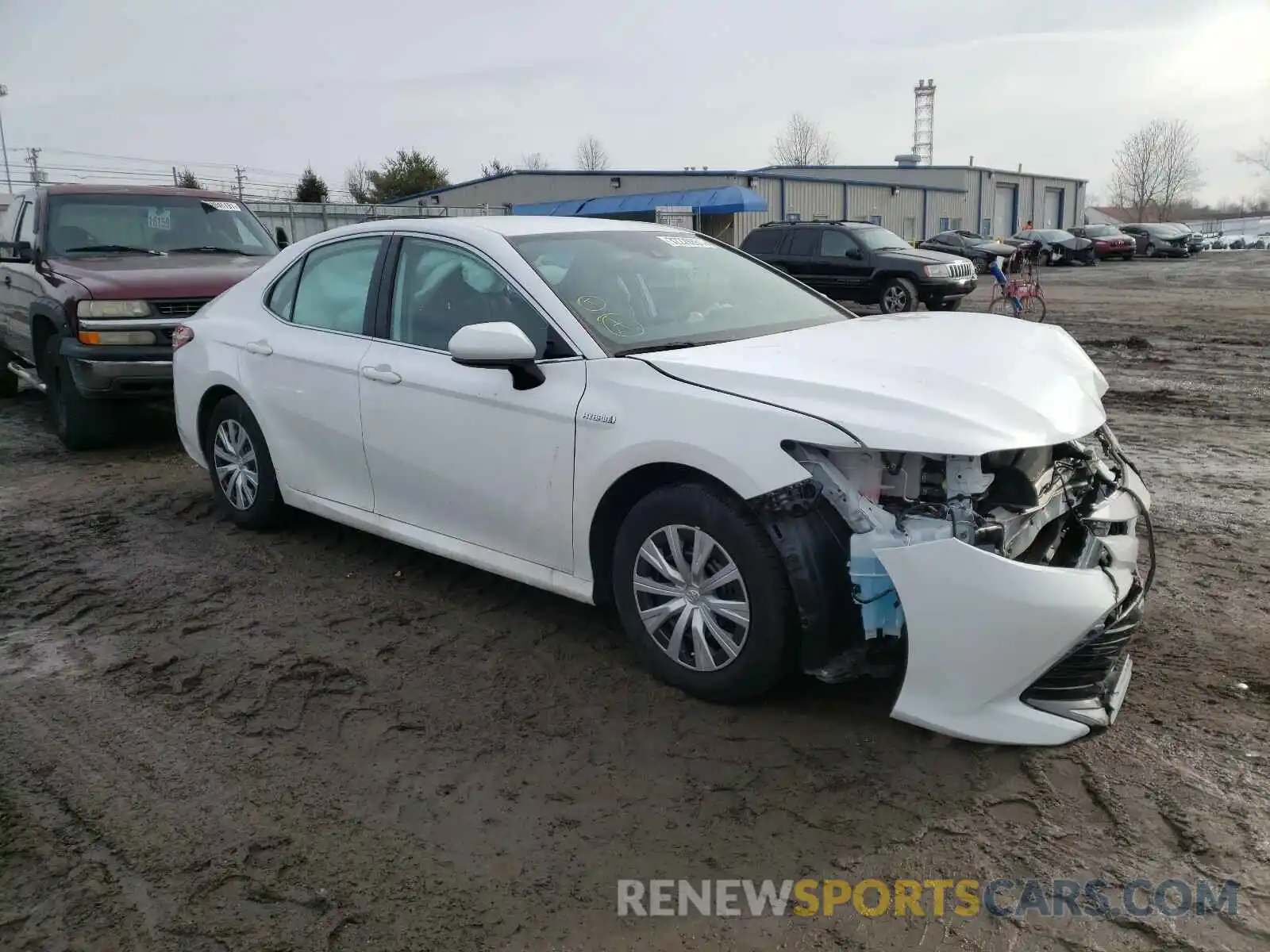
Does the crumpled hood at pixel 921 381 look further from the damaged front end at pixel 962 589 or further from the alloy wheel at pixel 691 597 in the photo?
the alloy wheel at pixel 691 597

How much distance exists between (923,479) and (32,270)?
8.01m

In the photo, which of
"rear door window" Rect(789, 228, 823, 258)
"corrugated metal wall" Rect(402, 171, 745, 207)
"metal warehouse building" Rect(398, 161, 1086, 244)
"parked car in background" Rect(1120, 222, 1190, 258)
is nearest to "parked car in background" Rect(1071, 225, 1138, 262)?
"parked car in background" Rect(1120, 222, 1190, 258)

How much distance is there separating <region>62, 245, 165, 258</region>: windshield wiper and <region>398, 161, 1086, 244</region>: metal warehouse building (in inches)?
1084

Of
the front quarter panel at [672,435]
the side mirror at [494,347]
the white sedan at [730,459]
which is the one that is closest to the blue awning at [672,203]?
the white sedan at [730,459]

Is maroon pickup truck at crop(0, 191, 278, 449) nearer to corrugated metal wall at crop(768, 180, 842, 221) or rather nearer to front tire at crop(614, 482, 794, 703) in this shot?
front tire at crop(614, 482, 794, 703)

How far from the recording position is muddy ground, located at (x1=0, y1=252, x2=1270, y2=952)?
2553 millimetres

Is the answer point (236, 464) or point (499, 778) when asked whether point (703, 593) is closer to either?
point (499, 778)

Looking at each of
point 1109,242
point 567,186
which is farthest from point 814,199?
point 1109,242

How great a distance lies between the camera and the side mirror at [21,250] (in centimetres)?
829

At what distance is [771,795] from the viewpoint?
3021 mm

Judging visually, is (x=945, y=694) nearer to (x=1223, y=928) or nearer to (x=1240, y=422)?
(x=1223, y=928)

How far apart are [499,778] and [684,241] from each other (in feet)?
9.10

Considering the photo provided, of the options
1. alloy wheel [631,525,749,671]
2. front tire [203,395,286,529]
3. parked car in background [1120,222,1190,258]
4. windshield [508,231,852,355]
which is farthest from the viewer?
parked car in background [1120,222,1190,258]

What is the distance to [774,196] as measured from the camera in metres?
40.5
